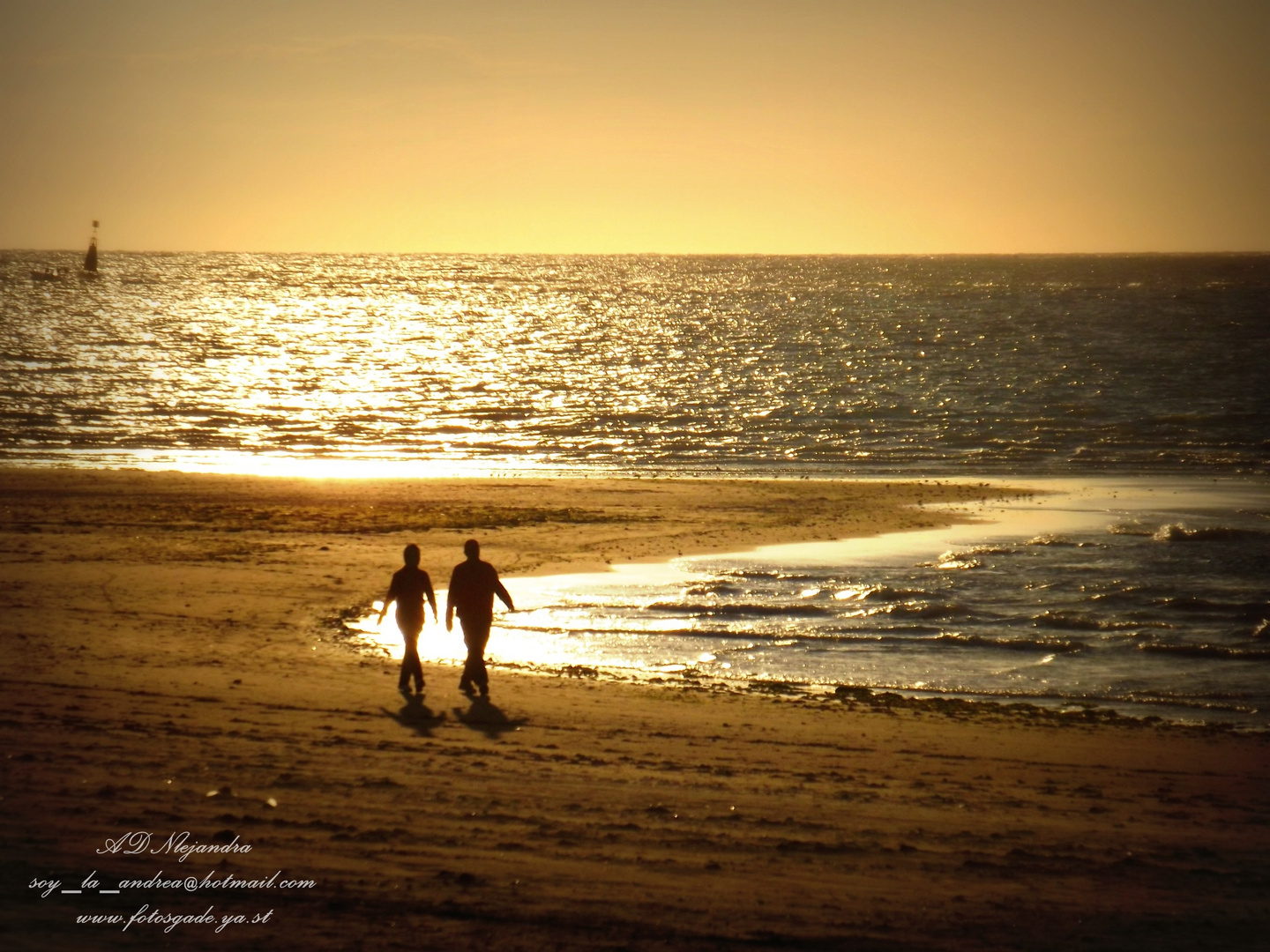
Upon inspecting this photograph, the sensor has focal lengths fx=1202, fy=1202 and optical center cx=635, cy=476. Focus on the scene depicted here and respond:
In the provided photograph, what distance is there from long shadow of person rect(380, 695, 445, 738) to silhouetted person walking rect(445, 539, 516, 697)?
596 mm

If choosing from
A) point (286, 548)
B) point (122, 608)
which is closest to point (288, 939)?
point (122, 608)

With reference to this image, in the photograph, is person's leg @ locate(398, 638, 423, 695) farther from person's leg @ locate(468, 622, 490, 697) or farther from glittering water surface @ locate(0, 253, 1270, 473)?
glittering water surface @ locate(0, 253, 1270, 473)

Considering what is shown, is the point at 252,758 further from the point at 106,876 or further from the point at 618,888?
the point at 618,888

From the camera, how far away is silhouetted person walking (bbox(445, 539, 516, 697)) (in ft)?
35.5

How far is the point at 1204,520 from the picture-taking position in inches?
917

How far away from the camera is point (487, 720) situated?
387 inches

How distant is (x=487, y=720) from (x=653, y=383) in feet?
146

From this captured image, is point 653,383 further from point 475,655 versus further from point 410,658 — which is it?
point 410,658

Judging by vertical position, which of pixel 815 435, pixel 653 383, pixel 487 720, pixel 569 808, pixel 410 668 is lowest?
pixel 815 435

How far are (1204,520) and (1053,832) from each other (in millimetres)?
17842

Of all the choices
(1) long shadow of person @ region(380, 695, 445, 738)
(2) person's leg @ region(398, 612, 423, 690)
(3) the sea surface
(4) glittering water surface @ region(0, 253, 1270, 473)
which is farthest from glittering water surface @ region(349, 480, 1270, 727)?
(4) glittering water surface @ region(0, 253, 1270, 473)

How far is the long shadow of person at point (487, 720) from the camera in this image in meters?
9.50

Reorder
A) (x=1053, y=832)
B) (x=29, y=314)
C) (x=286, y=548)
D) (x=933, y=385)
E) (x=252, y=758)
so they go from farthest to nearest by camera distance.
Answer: (x=29, y=314), (x=933, y=385), (x=286, y=548), (x=252, y=758), (x=1053, y=832)

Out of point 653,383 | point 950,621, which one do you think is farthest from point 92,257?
point 950,621
